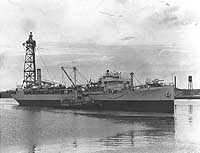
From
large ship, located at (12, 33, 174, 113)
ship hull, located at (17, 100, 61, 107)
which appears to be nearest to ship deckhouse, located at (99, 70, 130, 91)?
large ship, located at (12, 33, 174, 113)

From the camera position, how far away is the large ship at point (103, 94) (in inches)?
1993

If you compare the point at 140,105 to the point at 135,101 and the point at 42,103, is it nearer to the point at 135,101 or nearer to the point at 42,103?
the point at 135,101

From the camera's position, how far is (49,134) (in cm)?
2677

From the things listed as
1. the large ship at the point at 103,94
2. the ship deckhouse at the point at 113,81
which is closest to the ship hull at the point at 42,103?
the large ship at the point at 103,94

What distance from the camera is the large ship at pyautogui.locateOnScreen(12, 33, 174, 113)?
50625mm

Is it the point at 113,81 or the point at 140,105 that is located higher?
the point at 113,81

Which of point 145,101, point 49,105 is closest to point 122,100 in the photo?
point 145,101

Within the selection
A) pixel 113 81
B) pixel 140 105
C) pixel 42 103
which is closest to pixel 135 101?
pixel 140 105

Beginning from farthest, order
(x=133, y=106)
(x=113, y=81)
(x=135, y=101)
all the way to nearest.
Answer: (x=113, y=81) < (x=133, y=106) < (x=135, y=101)

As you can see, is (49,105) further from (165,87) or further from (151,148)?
A: (151,148)

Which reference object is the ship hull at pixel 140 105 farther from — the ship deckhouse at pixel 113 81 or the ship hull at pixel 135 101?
the ship deckhouse at pixel 113 81

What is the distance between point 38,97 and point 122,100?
88.3 feet

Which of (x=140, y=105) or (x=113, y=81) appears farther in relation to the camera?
(x=113, y=81)

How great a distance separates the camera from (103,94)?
58000mm
